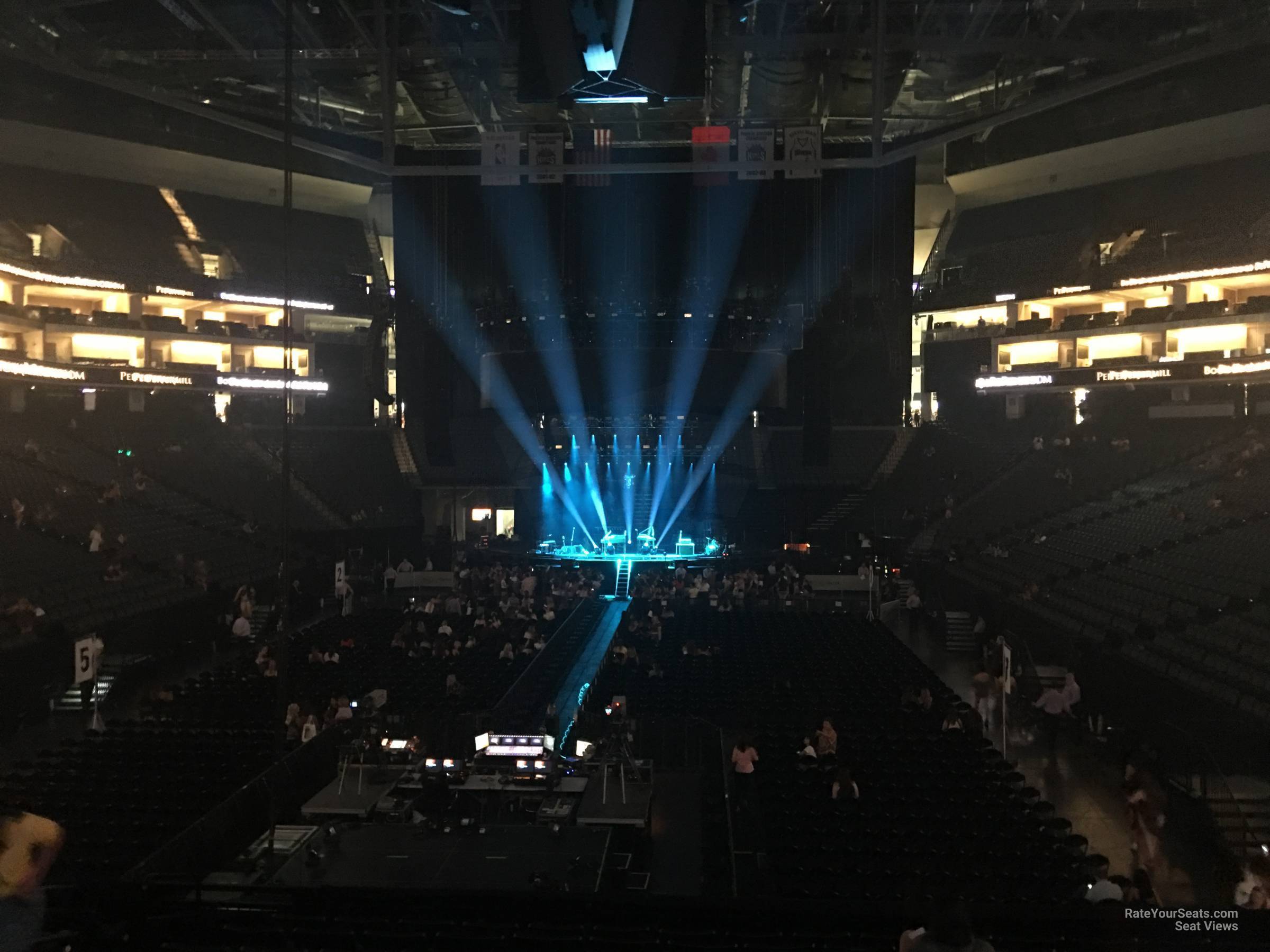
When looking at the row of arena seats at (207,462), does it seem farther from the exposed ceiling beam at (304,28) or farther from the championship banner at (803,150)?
the championship banner at (803,150)

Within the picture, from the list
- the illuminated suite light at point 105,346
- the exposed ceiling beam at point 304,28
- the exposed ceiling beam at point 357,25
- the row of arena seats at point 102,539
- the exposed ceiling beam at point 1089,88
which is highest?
the exposed ceiling beam at point 304,28

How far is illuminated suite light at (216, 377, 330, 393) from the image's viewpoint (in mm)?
29016

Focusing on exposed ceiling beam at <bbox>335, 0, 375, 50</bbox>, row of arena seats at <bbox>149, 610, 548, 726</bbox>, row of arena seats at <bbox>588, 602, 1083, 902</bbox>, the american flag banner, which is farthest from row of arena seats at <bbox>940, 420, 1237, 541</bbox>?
exposed ceiling beam at <bbox>335, 0, 375, 50</bbox>

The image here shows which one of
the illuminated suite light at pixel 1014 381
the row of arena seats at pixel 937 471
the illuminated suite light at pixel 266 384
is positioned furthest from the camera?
the row of arena seats at pixel 937 471

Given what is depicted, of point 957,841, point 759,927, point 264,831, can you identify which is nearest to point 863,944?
point 759,927

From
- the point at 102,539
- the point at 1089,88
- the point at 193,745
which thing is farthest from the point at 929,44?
the point at 102,539

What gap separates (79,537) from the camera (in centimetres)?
2103

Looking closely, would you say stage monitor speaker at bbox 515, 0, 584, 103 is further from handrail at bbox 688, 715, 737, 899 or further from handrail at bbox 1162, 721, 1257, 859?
handrail at bbox 1162, 721, 1257, 859

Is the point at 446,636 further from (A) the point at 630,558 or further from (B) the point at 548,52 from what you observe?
(A) the point at 630,558

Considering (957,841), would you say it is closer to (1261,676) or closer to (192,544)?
(1261,676)

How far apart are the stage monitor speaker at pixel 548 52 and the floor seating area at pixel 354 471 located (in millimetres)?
20973

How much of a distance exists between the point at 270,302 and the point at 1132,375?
86.2ft

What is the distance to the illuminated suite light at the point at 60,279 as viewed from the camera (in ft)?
83.7

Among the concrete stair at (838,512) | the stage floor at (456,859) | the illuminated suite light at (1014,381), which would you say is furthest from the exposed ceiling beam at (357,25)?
the concrete stair at (838,512)
